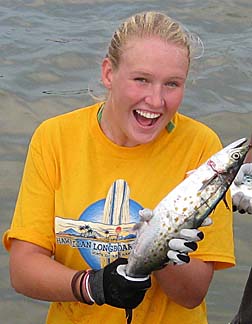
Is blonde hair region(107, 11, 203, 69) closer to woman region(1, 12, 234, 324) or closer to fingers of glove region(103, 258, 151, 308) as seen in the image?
woman region(1, 12, 234, 324)

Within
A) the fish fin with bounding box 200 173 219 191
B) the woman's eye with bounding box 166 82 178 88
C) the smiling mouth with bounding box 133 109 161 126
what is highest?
the woman's eye with bounding box 166 82 178 88

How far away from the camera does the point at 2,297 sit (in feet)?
18.5

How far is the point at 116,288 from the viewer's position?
3227mm

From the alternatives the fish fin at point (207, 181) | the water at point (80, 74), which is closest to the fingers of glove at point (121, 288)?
the fish fin at point (207, 181)

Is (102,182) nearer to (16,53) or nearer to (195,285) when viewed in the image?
(195,285)

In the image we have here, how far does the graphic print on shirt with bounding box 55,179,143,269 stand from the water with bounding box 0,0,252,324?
6.93 feet

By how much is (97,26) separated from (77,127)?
19.2ft

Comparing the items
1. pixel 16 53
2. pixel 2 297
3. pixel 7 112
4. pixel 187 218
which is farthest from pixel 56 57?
pixel 187 218

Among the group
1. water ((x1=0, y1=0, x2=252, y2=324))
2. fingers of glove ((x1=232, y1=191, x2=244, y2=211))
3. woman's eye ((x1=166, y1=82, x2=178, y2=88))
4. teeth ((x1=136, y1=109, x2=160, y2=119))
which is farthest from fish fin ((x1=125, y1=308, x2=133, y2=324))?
water ((x1=0, y1=0, x2=252, y2=324))

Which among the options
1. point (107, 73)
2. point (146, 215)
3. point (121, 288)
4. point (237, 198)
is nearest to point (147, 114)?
point (107, 73)

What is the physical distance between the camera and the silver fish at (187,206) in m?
3.01

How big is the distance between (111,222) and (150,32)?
0.73m

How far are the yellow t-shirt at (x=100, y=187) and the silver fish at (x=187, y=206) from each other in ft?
1.08

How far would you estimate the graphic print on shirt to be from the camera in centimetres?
351
